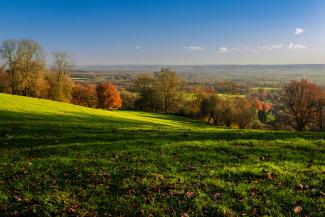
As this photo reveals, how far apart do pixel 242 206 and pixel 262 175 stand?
3085 mm

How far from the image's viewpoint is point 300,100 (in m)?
60.9

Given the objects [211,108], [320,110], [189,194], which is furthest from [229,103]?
[189,194]

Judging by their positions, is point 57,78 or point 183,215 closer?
point 183,215

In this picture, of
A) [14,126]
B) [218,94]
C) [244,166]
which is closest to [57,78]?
[218,94]

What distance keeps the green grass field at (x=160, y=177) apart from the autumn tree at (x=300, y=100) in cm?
4431

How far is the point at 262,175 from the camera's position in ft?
41.2

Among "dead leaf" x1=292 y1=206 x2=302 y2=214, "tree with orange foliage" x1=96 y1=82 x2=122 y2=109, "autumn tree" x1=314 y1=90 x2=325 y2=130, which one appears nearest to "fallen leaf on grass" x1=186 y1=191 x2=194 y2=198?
"dead leaf" x1=292 y1=206 x2=302 y2=214

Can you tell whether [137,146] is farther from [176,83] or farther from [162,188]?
[176,83]

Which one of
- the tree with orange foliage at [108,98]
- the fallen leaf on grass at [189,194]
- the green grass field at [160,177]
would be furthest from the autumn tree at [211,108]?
the fallen leaf on grass at [189,194]

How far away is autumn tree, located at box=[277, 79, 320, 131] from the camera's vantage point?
198ft

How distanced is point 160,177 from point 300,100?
55881mm

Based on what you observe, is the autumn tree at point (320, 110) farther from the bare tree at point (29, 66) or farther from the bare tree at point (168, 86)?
the bare tree at point (29, 66)

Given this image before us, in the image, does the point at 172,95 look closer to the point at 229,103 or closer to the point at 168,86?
the point at 168,86

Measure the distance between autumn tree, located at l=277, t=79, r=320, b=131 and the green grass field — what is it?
145 ft
